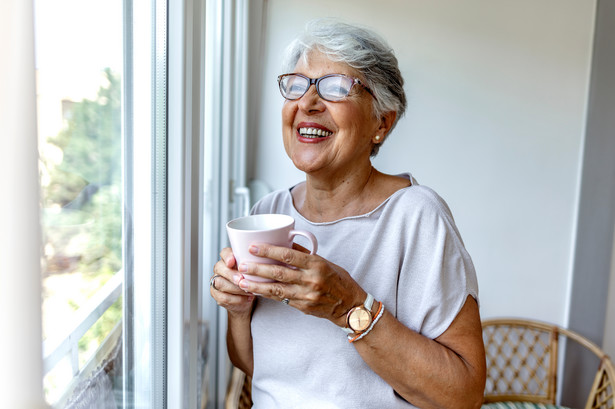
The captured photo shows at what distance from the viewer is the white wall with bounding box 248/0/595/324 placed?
6.73 feet

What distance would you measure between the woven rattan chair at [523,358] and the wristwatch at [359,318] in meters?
1.39

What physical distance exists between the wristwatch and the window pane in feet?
1.27

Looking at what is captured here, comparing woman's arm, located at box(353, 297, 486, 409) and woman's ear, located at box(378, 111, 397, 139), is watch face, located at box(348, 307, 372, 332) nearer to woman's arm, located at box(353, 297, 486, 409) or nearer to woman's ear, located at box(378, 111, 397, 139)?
woman's arm, located at box(353, 297, 486, 409)

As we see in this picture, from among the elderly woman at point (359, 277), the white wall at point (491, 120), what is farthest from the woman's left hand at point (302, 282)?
the white wall at point (491, 120)

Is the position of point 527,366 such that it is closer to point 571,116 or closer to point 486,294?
point 486,294

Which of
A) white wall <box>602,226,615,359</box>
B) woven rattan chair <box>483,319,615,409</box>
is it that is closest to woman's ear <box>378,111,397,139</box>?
woven rattan chair <box>483,319,615,409</box>

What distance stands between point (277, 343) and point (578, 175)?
173cm

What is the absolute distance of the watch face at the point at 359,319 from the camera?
837 mm

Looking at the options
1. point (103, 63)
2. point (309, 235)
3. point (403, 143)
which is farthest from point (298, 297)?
point (403, 143)

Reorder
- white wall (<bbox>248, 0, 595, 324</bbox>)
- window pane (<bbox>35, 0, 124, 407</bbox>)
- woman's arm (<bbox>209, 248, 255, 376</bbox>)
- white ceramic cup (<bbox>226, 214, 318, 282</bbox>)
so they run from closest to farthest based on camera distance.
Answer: window pane (<bbox>35, 0, 124, 407</bbox>), white ceramic cup (<bbox>226, 214, 318, 282</bbox>), woman's arm (<bbox>209, 248, 255, 376</bbox>), white wall (<bbox>248, 0, 595, 324</bbox>)

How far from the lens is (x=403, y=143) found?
215 cm

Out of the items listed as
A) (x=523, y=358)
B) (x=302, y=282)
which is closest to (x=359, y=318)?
(x=302, y=282)

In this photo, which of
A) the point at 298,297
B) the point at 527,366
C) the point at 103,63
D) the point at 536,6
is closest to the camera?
the point at 103,63

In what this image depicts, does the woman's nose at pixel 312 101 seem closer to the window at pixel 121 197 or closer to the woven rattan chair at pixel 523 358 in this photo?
the window at pixel 121 197
